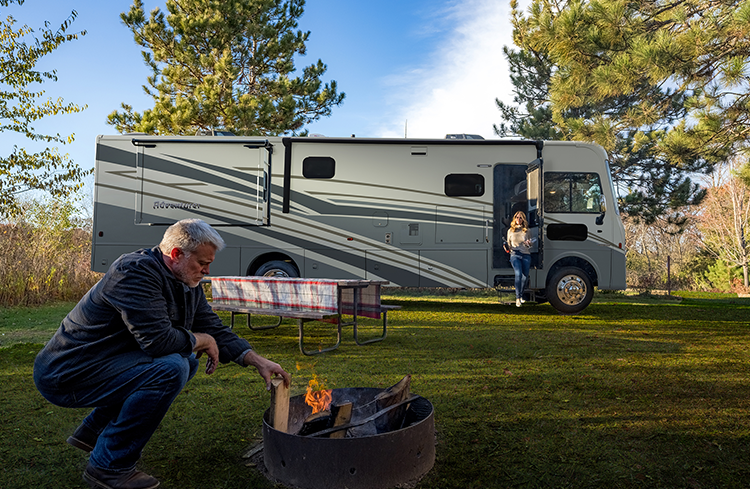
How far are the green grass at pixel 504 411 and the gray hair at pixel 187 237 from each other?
101 centimetres

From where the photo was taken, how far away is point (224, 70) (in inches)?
602

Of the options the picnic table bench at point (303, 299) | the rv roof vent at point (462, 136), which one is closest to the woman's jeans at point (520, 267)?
the rv roof vent at point (462, 136)

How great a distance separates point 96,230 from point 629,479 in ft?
28.0

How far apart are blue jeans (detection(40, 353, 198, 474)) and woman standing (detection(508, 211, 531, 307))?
6.63m

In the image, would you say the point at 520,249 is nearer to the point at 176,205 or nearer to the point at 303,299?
the point at 303,299

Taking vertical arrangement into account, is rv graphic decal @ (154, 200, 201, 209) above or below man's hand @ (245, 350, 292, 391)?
above

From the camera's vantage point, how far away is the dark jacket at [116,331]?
193cm

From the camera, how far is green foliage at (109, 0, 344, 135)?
15.2 m

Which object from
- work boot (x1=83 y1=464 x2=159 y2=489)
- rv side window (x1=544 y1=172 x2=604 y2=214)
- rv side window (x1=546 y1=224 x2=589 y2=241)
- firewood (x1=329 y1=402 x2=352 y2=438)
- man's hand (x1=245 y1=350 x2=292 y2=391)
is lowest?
work boot (x1=83 y1=464 x2=159 y2=489)

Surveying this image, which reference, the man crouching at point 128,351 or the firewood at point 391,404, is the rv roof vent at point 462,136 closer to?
the firewood at point 391,404

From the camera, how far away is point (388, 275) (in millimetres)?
8500

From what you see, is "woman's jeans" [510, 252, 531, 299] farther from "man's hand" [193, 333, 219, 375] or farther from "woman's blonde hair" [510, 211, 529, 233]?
"man's hand" [193, 333, 219, 375]

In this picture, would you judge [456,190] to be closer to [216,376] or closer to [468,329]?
[468,329]

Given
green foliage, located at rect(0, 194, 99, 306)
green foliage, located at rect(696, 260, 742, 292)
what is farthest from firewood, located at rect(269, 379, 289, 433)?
green foliage, located at rect(696, 260, 742, 292)
